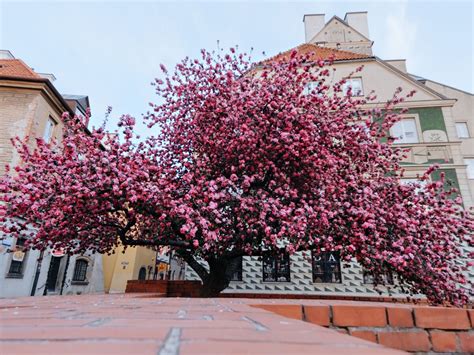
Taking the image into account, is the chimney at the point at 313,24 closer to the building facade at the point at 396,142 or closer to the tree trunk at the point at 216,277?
the building facade at the point at 396,142

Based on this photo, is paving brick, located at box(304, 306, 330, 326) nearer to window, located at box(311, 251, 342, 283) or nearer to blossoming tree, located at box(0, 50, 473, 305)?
blossoming tree, located at box(0, 50, 473, 305)

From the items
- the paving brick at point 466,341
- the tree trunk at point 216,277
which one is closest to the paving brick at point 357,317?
the paving brick at point 466,341

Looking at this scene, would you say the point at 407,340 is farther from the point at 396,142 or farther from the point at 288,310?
the point at 396,142

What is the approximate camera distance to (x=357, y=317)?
87.0 inches

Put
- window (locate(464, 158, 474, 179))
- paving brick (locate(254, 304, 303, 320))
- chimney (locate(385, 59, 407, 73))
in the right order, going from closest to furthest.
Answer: paving brick (locate(254, 304, 303, 320)) → window (locate(464, 158, 474, 179)) → chimney (locate(385, 59, 407, 73))

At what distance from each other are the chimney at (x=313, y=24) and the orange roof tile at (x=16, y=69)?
794 inches

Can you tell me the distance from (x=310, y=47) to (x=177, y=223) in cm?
1888

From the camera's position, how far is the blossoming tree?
6.43 metres

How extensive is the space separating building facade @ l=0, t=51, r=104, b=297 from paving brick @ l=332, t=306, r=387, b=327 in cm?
1370

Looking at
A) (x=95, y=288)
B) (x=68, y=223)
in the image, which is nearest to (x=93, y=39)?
(x=68, y=223)

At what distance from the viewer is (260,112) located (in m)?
7.54

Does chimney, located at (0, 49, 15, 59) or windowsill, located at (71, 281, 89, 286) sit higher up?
chimney, located at (0, 49, 15, 59)

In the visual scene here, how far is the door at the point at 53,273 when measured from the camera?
1742 centimetres

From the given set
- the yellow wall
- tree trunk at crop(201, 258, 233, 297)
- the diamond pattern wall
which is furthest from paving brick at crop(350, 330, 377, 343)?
the yellow wall
